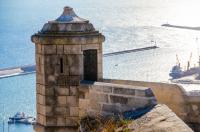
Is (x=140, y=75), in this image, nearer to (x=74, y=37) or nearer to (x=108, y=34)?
(x=108, y=34)

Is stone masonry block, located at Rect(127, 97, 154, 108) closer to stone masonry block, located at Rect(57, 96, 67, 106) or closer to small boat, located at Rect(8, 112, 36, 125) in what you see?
stone masonry block, located at Rect(57, 96, 67, 106)

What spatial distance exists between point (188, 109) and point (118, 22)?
172m

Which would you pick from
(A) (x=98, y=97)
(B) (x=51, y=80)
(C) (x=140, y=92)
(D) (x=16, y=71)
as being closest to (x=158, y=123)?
(C) (x=140, y=92)

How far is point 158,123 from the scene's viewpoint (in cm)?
705

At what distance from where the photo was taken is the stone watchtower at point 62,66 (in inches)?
387

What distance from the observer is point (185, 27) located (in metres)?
165

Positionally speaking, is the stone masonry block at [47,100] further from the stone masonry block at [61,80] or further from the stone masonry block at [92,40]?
the stone masonry block at [92,40]

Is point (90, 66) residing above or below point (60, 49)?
below

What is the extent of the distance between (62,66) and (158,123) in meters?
3.27

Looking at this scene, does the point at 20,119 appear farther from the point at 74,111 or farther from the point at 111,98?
the point at 111,98

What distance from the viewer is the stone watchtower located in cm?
984

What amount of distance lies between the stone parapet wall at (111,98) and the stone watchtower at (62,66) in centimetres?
28

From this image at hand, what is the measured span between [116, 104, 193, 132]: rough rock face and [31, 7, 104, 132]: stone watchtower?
2.40 metres

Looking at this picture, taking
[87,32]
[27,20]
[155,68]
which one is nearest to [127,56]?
[155,68]
